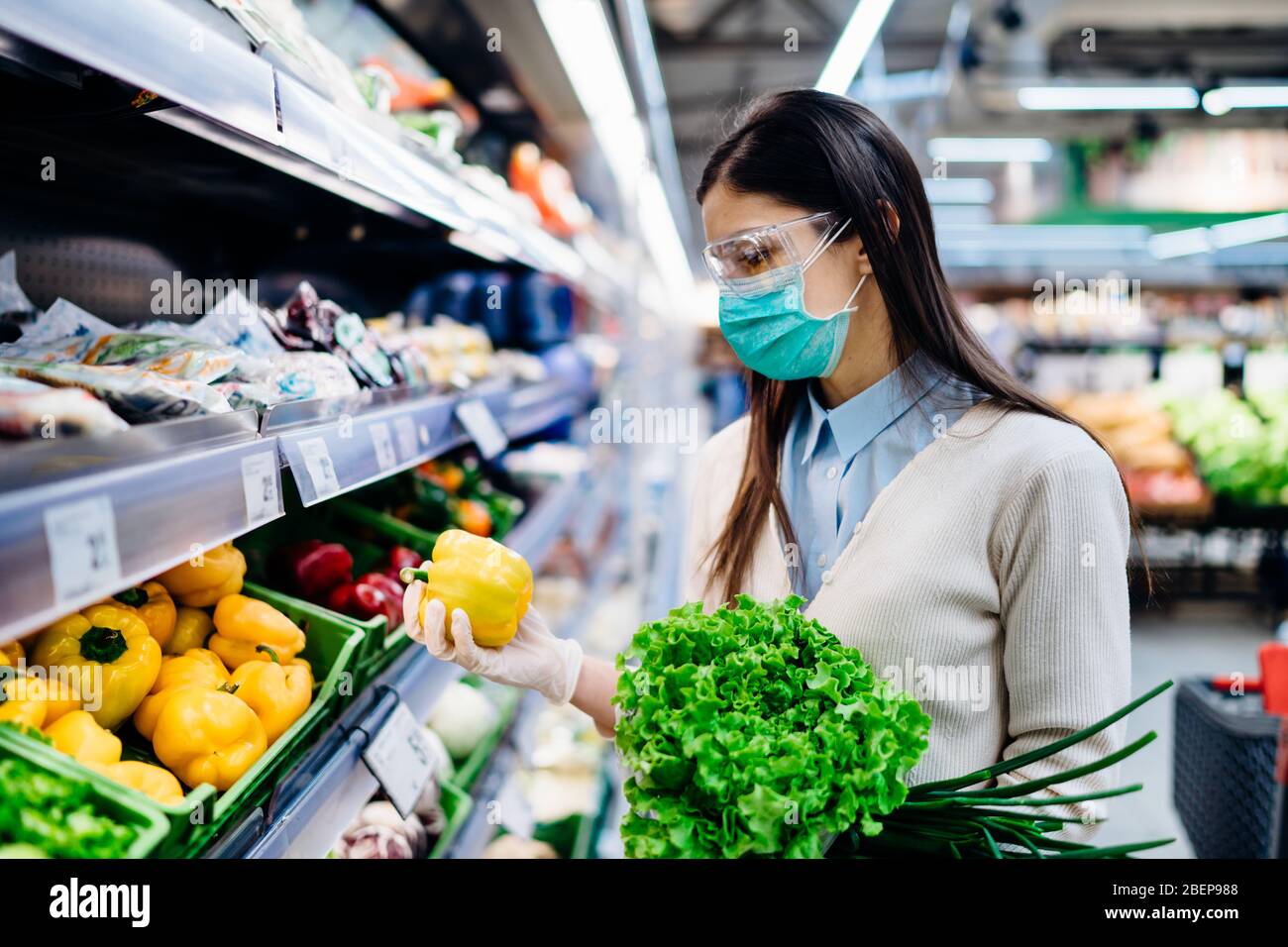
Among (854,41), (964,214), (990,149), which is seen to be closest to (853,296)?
(854,41)

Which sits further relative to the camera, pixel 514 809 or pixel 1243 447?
pixel 1243 447

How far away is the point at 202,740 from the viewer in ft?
3.65

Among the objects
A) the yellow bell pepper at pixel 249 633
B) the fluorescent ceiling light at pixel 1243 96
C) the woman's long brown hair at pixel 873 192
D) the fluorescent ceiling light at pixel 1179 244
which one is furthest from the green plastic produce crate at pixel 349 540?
the fluorescent ceiling light at pixel 1179 244

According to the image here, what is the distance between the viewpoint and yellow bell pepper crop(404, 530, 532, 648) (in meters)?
1.20

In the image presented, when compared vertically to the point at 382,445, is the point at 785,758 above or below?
below

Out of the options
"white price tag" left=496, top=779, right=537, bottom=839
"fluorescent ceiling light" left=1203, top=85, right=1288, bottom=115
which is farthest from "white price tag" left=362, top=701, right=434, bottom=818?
"fluorescent ceiling light" left=1203, top=85, right=1288, bottom=115

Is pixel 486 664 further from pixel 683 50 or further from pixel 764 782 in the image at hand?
pixel 683 50

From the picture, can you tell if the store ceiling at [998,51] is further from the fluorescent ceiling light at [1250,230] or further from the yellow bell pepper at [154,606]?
the yellow bell pepper at [154,606]

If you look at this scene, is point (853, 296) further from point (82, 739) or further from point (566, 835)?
point (566, 835)

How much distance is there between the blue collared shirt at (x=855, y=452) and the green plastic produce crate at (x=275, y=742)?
73 centimetres

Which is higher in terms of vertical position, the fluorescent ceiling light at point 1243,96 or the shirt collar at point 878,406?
the fluorescent ceiling light at point 1243,96

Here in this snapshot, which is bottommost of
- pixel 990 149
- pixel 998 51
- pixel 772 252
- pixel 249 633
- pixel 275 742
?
pixel 275 742

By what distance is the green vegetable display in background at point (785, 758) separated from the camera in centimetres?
92

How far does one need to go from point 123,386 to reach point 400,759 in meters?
0.79
